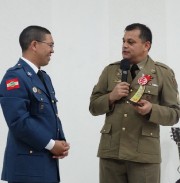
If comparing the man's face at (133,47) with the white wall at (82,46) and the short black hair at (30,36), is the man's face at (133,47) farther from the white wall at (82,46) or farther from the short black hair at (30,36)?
the white wall at (82,46)

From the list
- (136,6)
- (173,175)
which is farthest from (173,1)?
(173,175)

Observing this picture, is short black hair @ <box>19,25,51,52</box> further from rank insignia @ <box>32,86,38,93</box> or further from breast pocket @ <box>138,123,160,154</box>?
breast pocket @ <box>138,123,160,154</box>

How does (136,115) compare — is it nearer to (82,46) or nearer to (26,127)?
(26,127)

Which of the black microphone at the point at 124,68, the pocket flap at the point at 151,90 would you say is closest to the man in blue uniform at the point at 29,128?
the black microphone at the point at 124,68

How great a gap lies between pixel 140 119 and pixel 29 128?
64 cm

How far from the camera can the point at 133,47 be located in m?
2.08

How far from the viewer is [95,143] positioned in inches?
122

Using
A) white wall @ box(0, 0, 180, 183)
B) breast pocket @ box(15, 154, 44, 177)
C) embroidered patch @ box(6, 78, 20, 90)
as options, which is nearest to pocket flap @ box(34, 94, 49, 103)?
embroidered patch @ box(6, 78, 20, 90)

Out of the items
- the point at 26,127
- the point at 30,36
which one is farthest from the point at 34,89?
the point at 30,36

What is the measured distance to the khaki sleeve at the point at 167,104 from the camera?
1925 mm

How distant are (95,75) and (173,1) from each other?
37.3 inches

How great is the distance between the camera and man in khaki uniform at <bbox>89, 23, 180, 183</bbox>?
6.31ft

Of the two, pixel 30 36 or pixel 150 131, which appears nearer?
pixel 30 36

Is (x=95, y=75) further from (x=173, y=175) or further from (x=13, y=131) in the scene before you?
(x=13, y=131)
